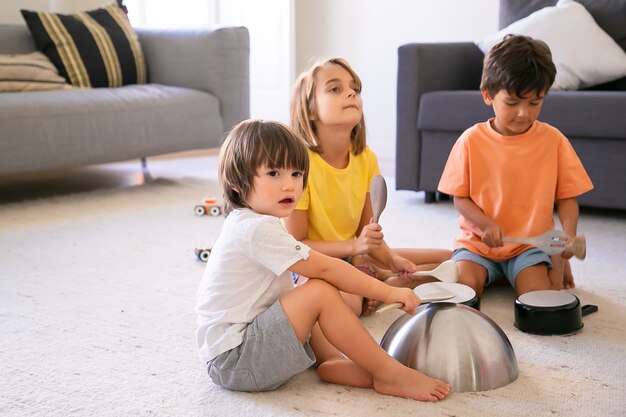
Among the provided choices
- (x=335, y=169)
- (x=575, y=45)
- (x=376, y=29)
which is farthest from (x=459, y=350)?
(x=376, y=29)

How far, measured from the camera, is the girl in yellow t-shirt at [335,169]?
188 centimetres

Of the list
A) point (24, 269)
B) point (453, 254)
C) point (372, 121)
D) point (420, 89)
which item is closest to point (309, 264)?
point (453, 254)

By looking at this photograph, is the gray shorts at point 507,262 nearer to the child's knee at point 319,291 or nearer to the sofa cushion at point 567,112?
the child's knee at point 319,291

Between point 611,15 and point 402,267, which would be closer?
point 402,267

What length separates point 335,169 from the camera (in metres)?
1.93

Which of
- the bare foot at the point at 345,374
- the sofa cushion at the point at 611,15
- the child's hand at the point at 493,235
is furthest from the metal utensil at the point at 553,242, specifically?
the sofa cushion at the point at 611,15

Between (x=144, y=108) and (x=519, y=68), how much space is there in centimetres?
185

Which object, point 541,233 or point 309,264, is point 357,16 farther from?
point 309,264

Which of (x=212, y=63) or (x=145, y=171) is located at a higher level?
(x=212, y=63)

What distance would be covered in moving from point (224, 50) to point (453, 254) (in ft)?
6.06

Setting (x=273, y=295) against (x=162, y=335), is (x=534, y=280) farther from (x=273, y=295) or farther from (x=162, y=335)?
(x=162, y=335)

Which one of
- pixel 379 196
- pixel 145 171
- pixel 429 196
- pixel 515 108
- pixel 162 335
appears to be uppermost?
pixel 515 108

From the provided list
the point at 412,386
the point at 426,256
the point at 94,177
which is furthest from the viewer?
the point at 94,177

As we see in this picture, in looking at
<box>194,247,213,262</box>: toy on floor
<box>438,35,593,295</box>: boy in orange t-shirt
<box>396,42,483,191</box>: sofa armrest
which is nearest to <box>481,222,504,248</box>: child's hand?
<box>438,35,593,295</box>: boy in orange t-shirt
